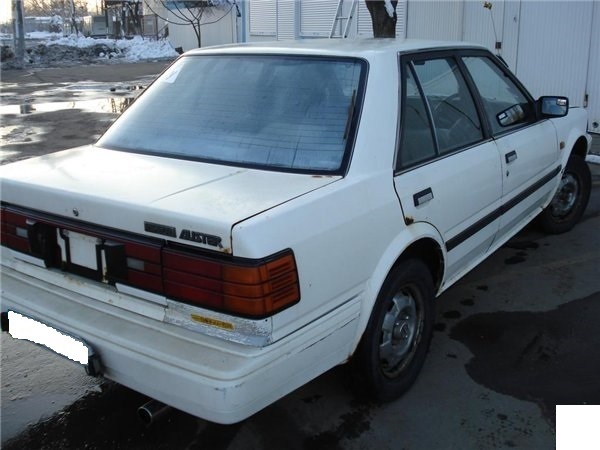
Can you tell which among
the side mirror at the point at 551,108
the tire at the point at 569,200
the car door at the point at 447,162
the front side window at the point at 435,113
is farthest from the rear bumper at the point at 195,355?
the tire at the point at 569,200

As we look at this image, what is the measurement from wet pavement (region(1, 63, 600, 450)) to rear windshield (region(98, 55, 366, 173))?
108 cm

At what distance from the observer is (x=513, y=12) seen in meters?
10.8

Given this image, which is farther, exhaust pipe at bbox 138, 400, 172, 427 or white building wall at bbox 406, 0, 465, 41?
white building wall at bbox 406, 0, 465, 41

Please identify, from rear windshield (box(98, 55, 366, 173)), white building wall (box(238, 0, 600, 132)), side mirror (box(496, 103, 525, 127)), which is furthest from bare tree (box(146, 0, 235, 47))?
rear windshield (box(98, 55, 366, 173))

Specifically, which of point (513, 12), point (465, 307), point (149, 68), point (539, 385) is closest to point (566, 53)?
point (513, 12)

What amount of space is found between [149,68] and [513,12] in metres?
18.9

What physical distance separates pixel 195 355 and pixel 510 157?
2.49 metres

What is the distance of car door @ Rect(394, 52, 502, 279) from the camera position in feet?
9.80

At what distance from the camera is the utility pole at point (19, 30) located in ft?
82.5

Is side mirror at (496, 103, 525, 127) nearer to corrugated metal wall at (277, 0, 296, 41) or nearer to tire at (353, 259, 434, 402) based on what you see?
tire at (353, 259, 434, 402)

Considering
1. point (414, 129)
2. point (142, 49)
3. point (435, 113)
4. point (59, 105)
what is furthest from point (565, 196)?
point (142, 49)

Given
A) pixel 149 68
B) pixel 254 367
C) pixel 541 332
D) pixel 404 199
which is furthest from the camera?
pixel 149 68

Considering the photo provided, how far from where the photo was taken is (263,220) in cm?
220

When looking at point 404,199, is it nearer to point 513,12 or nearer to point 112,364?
point 112,364
